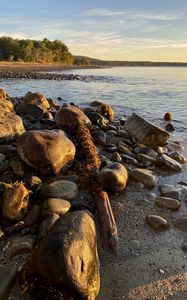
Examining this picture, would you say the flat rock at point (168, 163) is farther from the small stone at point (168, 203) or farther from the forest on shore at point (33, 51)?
the forest on shore at point (33, 51)

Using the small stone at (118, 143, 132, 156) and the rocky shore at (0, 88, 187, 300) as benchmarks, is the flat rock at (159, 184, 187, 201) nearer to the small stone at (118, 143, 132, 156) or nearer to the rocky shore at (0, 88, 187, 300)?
the rocky shore at (0, 88, 187, 300)

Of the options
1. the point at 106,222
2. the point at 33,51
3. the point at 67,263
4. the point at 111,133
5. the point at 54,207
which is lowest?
the point at 33,51

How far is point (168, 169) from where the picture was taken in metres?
6.32

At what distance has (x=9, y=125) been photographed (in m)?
6.72

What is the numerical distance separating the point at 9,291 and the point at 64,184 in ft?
6.19

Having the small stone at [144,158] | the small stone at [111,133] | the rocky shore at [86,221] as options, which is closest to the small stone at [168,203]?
the rocky shore at [86,221]

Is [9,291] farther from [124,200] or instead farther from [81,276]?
[124,200]

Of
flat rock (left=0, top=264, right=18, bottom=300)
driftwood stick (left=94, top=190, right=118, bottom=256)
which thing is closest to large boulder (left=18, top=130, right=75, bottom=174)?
driftwood stick (left=94, top=190, right=118, bottom=256)

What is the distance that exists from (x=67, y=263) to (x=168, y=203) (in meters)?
2.36

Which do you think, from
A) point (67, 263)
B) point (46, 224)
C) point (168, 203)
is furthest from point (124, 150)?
point (67, 263)

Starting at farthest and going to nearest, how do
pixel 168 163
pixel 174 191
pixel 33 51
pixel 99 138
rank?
pixel 33 51
pixel 99 138
pixel 168 163
pixel 174 191

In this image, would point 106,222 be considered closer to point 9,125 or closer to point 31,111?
point 9,125

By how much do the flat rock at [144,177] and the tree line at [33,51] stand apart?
78.0m

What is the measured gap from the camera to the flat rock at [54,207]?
4.00 m
